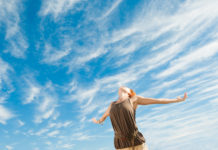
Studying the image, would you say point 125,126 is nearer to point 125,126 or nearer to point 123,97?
point 125,126

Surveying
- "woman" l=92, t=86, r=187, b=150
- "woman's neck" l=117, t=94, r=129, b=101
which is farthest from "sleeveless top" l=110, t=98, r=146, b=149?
"woman's neck" l=117, t=94, r=129, b=101

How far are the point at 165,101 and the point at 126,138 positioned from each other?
1.98m

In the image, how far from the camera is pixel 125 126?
7.14 m

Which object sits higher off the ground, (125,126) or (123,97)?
(123,97)

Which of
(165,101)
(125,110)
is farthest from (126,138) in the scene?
(165,101)

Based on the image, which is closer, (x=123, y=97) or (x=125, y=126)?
(x=125, y=126)

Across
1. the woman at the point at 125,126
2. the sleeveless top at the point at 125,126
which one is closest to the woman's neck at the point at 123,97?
the woman at the point at 125,126

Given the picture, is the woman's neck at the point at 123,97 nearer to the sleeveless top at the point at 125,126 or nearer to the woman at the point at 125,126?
the woman at the point at 125,126

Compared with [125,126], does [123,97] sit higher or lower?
higher

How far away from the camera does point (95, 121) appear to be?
9.26m

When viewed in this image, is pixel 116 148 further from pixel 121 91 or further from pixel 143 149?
pixel 121 91

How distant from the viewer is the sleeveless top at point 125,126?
7113 mm

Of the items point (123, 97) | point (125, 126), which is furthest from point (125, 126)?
point (123, 97)

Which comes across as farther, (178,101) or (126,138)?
(178,101)
